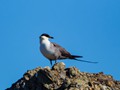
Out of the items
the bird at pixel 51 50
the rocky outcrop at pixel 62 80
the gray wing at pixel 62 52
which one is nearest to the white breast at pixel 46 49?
the bird at pixel 51 50

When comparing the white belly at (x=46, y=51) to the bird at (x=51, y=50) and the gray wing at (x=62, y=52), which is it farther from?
the gray wing at (x=62, y=52)

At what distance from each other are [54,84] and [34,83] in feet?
4.42

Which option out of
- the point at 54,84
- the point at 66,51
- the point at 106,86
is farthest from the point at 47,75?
the point at 66,51

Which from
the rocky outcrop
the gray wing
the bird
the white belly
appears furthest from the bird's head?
the rocky outcrop

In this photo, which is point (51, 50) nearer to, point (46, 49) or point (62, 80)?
point (46, 49)

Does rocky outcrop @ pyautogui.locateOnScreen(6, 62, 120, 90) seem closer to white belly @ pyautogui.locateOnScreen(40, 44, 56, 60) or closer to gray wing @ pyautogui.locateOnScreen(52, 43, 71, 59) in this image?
white belly @ pyautogui.locateOnScreen(40, 44, 56, 60)

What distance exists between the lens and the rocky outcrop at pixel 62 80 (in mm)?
37062

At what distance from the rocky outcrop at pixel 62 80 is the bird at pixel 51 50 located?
2.36 metres

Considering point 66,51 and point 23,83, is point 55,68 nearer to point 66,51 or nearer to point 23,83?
point 23,83

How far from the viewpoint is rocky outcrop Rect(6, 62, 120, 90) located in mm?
37062

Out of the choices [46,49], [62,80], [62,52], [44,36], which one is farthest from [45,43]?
[62,80]

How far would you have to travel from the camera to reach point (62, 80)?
38.1 metres

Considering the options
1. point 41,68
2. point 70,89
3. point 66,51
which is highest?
point 66,51

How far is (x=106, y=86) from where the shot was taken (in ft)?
124
